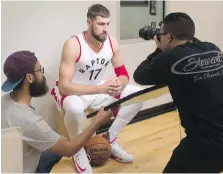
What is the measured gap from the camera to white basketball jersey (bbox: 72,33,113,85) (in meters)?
2.80

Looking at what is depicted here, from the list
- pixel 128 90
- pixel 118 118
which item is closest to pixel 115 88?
pixel 128 90

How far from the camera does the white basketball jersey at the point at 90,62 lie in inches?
110

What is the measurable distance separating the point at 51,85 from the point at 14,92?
4.54 ft

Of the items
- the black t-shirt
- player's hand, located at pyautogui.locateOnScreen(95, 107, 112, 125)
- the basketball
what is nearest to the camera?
the black t-shirt

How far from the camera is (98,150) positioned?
2.64m

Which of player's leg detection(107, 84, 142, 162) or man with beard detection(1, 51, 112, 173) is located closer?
man with beard detection(1, 51, 112, 173)

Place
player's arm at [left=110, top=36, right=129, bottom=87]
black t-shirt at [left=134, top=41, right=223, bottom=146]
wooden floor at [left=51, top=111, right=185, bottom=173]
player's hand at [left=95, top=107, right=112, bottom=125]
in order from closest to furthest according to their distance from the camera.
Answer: black t-shirt at [left=134, top=41, right=223, bottom=146], player's hand at [left=95, top=107, right=112, bottom=125], wooden floor at [left=51, top=111, right=185, bottom=173], player's arm at [left=110, top=36, right=129, bottom=87]

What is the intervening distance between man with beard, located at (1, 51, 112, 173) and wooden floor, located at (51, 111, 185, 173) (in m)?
0.89

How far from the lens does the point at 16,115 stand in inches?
67.3

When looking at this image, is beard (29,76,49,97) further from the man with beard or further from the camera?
the camera

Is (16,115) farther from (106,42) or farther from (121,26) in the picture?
(121,26)

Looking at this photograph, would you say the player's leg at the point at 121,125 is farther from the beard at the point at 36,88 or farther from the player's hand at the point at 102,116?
the beard at the point at 36,88

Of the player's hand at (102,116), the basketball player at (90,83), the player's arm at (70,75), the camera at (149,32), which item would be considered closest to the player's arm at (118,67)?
the basketball player at (90,83)

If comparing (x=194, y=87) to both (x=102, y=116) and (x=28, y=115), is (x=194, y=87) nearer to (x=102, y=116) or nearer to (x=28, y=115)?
(x=102, y=116)
